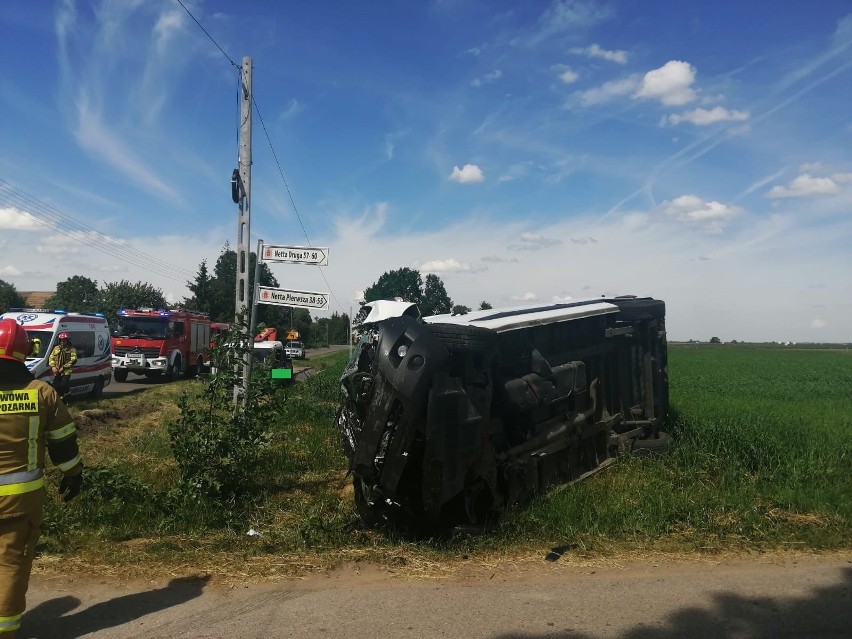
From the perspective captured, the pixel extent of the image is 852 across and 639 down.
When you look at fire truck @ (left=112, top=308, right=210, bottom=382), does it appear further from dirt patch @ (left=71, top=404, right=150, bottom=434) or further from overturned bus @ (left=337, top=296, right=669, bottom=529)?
overturned bus @ (left=337, top=296, right=669, bottom=529)

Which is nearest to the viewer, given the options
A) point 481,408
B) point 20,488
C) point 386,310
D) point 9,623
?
point 9,623

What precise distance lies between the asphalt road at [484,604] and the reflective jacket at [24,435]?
897 millimetres

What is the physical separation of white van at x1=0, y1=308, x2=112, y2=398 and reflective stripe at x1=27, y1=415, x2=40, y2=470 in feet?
37.9

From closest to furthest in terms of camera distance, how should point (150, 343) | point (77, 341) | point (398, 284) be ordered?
point (77, 341) < point (150, 343) < point (398, 284)

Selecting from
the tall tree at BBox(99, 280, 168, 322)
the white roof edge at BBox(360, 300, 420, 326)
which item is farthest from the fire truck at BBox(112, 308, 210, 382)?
the tall tree at BBox(99, 280, 168, 322)

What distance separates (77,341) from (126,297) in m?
51.2

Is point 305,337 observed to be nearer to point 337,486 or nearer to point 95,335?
point 95,335

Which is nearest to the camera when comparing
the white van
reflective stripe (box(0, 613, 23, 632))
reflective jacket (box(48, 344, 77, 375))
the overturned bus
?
reflective stripe (box(0, 613, 23, 632))

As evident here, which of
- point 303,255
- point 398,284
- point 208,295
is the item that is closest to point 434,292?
point 398,284

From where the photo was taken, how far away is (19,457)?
11.5 ft

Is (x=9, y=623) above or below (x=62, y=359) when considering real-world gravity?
below

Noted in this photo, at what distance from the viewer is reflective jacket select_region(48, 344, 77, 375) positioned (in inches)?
538

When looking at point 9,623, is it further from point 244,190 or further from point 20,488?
point 244,190

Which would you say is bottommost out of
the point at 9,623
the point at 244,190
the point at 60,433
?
the point at 9,623
